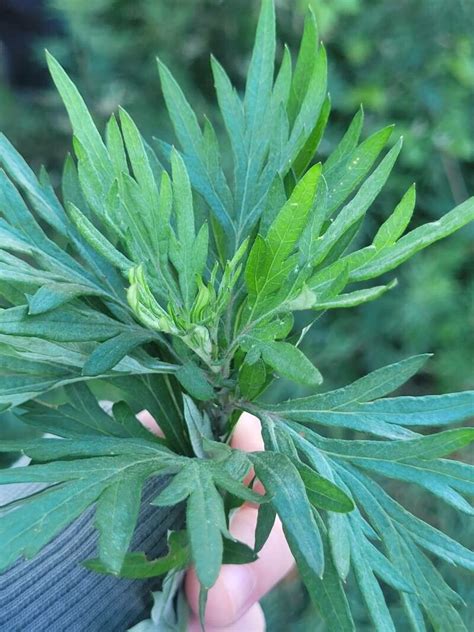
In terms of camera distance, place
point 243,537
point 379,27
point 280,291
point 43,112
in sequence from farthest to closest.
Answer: point 43,112 → point 379,27 → point 243,537 → point 280,291

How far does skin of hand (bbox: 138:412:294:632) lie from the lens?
25.1 inches

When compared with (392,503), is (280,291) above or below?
above

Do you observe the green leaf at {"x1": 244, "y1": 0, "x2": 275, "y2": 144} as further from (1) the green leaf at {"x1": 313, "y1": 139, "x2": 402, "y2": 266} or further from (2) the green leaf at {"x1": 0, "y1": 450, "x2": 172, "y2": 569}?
(2) the green leaf at {"x1": 0, "y1": 450, "x2": 172, "y2": 569}

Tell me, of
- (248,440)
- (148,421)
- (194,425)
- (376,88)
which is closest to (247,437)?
(248,440)

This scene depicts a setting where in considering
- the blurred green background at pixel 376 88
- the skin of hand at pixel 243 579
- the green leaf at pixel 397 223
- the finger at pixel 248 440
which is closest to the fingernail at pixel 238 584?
the skin of hand at pixel 243 579

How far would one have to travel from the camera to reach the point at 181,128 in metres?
0.59

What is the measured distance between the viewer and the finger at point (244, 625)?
67 centimetres

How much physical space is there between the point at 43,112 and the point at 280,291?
131 centimetres

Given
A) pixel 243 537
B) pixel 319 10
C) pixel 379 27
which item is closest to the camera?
pixel 243 537

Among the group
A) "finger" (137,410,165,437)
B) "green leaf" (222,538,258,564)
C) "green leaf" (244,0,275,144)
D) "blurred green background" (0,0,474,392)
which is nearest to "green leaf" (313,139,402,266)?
"green leaf" (244,0,275,144)

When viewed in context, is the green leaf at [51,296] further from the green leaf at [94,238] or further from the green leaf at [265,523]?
the green leaf at [265,523]

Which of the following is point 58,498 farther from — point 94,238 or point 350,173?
point 350,173

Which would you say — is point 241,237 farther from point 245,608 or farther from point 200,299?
point 245,608

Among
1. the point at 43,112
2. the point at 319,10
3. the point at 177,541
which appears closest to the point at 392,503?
the point at 177,541
